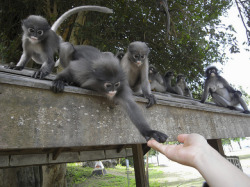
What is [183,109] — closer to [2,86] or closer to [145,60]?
[145,60]

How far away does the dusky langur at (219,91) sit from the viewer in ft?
23.8

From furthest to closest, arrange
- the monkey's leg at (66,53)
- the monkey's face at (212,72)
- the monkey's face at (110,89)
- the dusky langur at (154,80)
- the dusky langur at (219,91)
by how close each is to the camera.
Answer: the dusky langur at (154,80) → the monkey's face at (212,72) → the dusky langur at (219,91) → the monkey's leg at (66,53) → the monkey's face at (110,89)

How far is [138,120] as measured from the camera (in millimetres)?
2408

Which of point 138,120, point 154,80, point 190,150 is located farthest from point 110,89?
point 154,80

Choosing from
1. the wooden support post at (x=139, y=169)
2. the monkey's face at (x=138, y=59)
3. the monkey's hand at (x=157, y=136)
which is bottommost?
the wooden support post at (x=139, y=169)

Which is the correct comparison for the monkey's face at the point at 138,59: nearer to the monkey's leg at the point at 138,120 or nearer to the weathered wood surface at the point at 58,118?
the weathered wood surface at the point at 58,118

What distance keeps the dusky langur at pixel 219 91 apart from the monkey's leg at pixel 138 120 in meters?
5.29

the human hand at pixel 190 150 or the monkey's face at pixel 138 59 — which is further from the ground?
the monkey's face at pixel 138 59

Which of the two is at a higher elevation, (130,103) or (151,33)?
(151,33)

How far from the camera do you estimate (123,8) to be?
7633 millimetres

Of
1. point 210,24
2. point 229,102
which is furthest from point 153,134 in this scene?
point 210,24

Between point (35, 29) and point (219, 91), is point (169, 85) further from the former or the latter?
point (35, 29)

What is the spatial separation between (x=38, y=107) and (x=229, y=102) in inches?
270

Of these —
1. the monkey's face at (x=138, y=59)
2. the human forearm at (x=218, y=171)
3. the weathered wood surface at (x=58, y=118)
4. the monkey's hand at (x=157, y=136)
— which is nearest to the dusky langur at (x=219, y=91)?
the monkey's face at (x=138, y=59)
